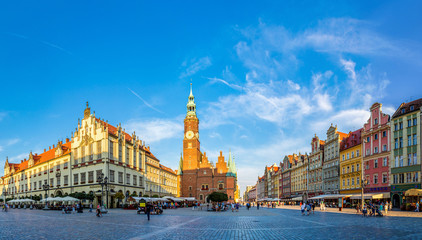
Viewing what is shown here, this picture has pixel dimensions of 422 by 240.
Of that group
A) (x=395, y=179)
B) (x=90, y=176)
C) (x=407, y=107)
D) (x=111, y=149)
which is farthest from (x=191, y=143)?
(x=407, y=107)

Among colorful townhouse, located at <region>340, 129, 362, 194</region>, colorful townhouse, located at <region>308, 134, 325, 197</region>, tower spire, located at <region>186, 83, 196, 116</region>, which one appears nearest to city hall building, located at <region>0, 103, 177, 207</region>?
tower spire, located at <region>186, 83, 196, 116</region>

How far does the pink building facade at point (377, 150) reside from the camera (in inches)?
2166

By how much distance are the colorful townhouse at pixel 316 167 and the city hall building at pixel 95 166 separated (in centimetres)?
4078

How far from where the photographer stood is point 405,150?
50719 millimetres

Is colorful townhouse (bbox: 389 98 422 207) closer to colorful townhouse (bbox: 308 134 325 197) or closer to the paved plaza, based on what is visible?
the paved plaza

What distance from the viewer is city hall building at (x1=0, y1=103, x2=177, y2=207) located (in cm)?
6016

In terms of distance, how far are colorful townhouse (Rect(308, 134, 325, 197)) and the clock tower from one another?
3342 cm

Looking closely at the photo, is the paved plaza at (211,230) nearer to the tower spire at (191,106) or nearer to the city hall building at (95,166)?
the city hall building at (95,166)

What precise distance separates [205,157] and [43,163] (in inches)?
1752

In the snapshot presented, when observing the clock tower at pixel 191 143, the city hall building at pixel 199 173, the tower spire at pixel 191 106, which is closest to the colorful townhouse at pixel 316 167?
the city hall building at pixel 199 173

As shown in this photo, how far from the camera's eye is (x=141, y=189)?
72.7m

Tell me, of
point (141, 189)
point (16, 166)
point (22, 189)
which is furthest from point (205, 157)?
point (16, 166)

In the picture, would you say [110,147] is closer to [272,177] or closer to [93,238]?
[93,238]

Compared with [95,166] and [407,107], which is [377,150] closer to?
[407,107]
